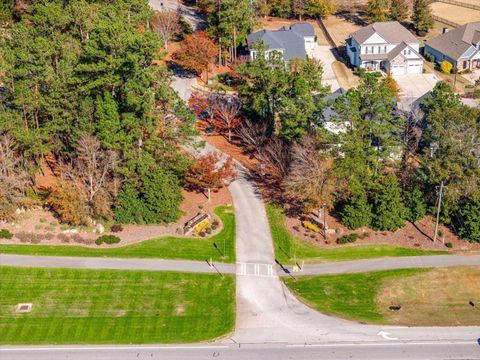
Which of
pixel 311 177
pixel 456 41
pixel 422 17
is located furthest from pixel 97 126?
pixel 422 17

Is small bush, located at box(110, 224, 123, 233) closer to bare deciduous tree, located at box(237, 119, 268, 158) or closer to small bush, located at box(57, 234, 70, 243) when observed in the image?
small bush, located at box(57, 234, 70, 243)

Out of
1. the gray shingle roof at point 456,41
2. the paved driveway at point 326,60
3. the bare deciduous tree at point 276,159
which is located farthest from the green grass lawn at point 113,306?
the gray shingle roof at point 456,41

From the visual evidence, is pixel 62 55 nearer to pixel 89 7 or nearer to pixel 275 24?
pixel 89 7

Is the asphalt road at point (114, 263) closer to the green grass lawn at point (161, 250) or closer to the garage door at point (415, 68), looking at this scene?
the green grass lawn at point (161, 250)

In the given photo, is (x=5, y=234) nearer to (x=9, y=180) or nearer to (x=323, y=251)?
(x=9, y=180)

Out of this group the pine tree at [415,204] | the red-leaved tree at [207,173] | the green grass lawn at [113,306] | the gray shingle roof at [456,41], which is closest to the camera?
the green grass lawn at [113,306]

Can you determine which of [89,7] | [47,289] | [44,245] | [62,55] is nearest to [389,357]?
[47,289]

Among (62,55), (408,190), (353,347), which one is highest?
(62,55)
